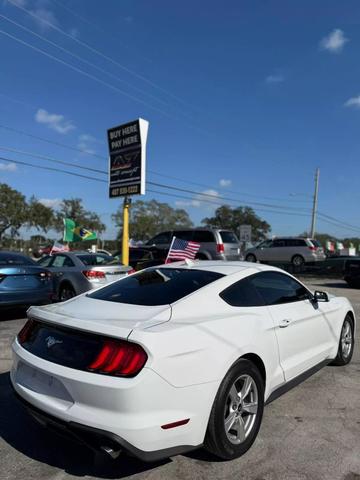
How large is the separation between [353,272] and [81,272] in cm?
1152

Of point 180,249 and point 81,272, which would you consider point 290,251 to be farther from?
point 81,272

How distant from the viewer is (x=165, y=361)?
2.85 m

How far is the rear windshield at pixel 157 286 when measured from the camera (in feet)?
12.3

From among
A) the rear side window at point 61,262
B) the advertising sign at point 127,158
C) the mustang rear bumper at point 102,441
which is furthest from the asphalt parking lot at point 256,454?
the advertising sign at point 127,158

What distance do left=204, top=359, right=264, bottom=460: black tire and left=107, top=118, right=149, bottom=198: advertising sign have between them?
43.4 feet

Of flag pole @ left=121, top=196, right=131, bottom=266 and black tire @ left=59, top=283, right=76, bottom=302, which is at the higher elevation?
flag pole @ left=121, top=196, right=131, bottom=266

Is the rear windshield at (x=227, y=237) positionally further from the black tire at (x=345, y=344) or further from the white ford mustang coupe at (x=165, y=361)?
the white ford mustang coupe at (x=165, y=361)

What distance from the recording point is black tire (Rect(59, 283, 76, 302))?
10.3 m

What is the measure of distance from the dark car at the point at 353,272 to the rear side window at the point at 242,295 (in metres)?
14.3

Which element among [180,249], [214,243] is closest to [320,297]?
[180,249]

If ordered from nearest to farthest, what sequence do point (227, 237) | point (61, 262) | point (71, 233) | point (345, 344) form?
point (345, 344), point (61, 262), point (227, 237), point (71, 233)

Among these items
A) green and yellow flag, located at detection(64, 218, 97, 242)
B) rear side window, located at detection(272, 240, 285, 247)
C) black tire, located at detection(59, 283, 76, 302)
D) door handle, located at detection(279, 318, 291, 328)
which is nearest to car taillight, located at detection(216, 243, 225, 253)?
rear side window, located at detection(272, 240, 285, 247)

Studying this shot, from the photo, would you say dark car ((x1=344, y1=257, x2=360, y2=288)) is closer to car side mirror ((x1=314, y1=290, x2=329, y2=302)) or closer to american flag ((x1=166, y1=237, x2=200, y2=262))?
american flag ((x1=166, y1=237, x2=200, y2=262))

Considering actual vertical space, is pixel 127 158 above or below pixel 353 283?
above
